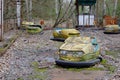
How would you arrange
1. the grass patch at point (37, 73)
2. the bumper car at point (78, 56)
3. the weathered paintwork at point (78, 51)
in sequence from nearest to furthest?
the grass patch at point (37, 73), the bumper car at point (78, 56), the weathered paintwork at point (78, 51)

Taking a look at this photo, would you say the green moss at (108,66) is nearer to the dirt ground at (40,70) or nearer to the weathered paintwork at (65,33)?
the dirt ground at (40,70)

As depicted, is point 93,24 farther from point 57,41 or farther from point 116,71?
point 116,71

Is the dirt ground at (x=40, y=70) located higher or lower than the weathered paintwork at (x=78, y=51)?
lower

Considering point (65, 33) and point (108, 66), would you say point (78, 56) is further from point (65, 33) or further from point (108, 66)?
point (65, 33)

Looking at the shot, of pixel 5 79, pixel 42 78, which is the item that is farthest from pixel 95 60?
pixel 5 79

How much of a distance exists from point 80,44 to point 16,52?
3.22m

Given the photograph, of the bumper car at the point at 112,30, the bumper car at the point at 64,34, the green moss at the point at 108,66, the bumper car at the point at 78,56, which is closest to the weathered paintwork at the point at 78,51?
the bumper car at the point at 78,56

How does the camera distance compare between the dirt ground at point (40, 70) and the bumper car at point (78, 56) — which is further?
the bumper car at point (78, 56)

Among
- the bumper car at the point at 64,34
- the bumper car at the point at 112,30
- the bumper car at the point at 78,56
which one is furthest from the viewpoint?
the bumper car at the point at 112,30

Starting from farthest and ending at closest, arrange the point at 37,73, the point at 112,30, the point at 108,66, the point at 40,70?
the point at 112,30
the point at 108,66
the point at 40,70
the point at 37,73

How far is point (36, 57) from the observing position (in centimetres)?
1179

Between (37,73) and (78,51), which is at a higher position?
(78,51)

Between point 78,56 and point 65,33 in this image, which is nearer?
point 78,56

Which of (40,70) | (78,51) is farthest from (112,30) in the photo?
(40,70)
